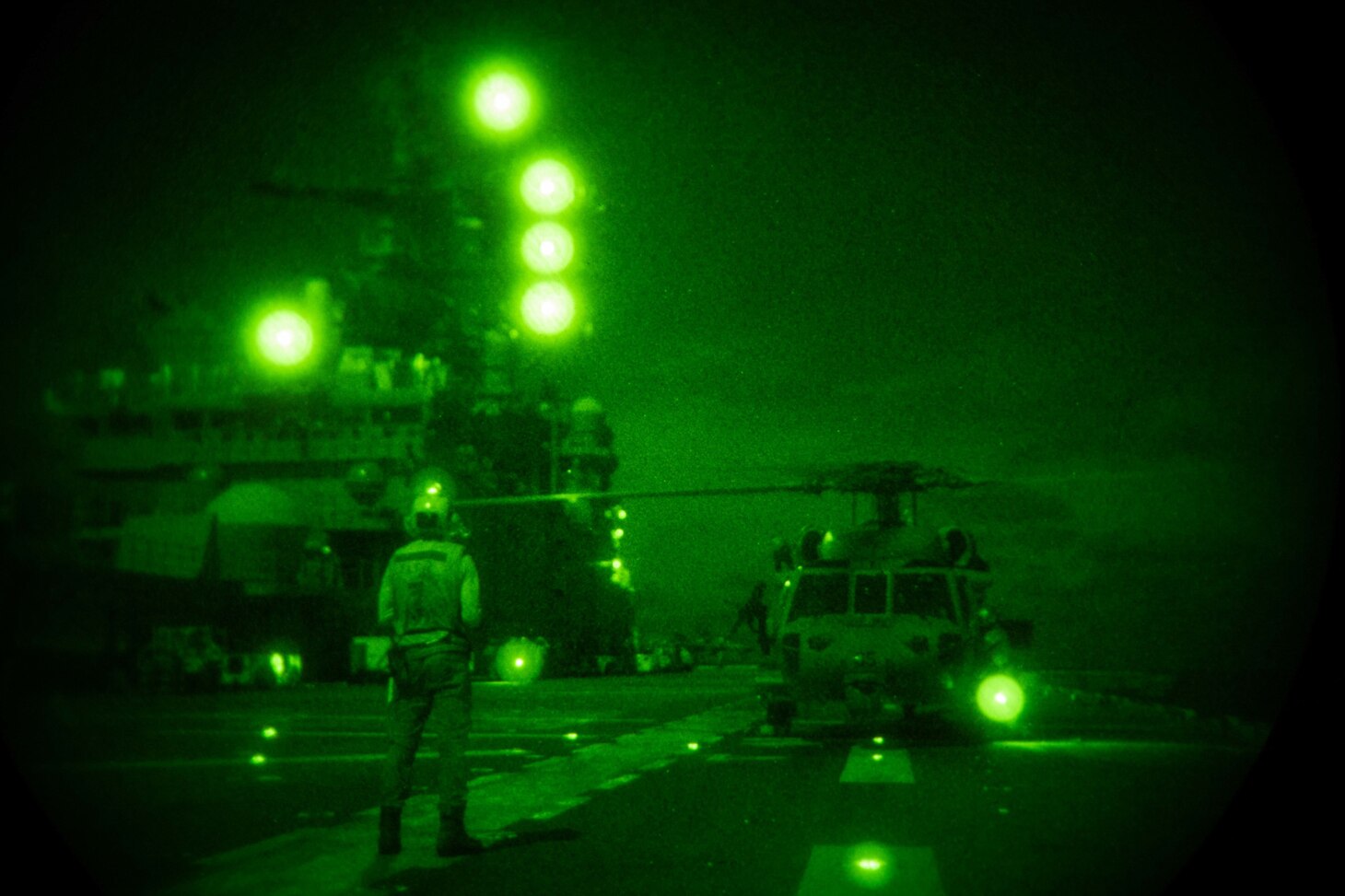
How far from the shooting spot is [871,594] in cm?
1519

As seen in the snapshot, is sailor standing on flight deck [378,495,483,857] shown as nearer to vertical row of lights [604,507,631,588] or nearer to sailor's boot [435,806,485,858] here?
sailor's boot [435,806,485,858]

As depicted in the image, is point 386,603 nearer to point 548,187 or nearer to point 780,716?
point 548,187

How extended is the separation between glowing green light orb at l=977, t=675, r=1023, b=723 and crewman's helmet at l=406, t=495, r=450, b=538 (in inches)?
341

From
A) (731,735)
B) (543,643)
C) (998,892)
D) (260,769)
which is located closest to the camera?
(998,892)

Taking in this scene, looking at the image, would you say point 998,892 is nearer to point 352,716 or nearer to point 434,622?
point 434,622

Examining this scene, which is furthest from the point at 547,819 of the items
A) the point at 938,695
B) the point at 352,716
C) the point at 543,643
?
the point at 352,716

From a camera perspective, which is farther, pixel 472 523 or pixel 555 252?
pixel 472 523

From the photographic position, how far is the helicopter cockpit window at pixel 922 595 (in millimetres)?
15062

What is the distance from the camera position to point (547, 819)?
8828mm

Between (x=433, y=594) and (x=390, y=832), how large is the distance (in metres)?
1.21

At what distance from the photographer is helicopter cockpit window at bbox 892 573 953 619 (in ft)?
49.4

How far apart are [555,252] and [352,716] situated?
40.7ft

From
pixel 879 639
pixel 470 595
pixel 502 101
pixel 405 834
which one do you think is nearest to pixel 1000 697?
pixel 879 639

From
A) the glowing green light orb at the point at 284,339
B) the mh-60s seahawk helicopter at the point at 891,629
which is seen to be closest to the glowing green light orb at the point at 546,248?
the glowing green light orb at the point at 284,339
